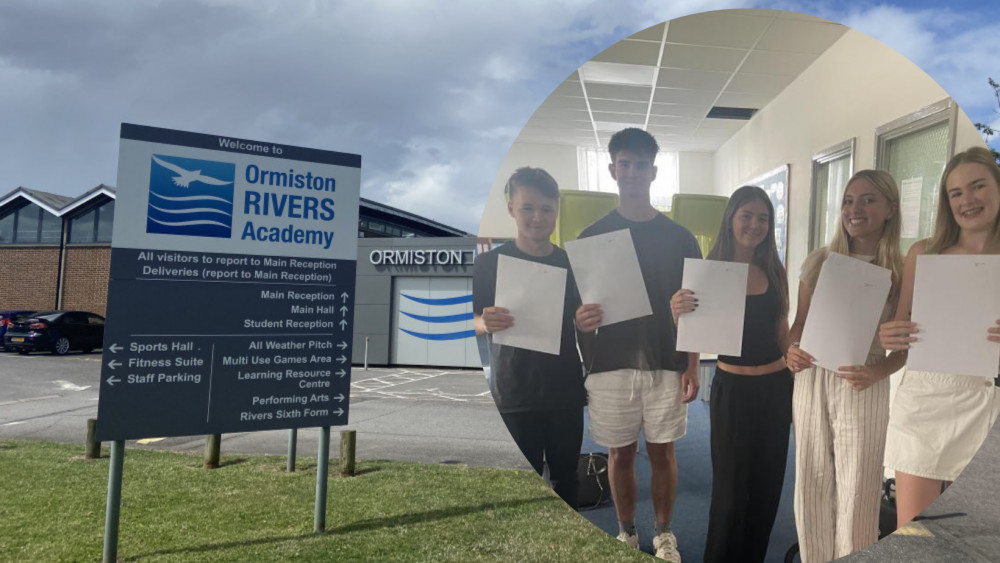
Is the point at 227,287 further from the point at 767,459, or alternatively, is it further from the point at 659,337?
the point at 767,459

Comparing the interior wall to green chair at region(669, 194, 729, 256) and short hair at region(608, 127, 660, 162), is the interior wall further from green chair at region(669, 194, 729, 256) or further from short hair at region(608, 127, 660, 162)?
short hair at region(608, 127, 660, 162)

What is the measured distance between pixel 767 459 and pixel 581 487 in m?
0.71

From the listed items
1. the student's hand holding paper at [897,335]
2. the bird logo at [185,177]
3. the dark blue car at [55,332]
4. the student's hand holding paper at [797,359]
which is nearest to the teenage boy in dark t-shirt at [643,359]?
the student's hand holding paper at [797,359]

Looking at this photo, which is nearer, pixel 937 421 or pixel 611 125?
pixel 937 421

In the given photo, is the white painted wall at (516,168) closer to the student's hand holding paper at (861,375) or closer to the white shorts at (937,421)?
the student's hand holding paper at (861,375)

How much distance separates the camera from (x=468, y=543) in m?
4.52

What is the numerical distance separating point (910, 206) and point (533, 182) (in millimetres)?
1358

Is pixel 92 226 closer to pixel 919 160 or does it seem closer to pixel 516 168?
pixel 516 168

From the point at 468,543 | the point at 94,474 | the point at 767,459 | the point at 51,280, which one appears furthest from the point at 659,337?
the point at 51,280

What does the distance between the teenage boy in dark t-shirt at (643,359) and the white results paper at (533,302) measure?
0.11 metres

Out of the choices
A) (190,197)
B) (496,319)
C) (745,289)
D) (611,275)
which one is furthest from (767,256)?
(190,197)

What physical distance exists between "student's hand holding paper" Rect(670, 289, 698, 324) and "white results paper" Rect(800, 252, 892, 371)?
1.37 feet

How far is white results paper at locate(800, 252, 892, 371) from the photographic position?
2.34 meters

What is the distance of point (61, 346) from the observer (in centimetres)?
2005
